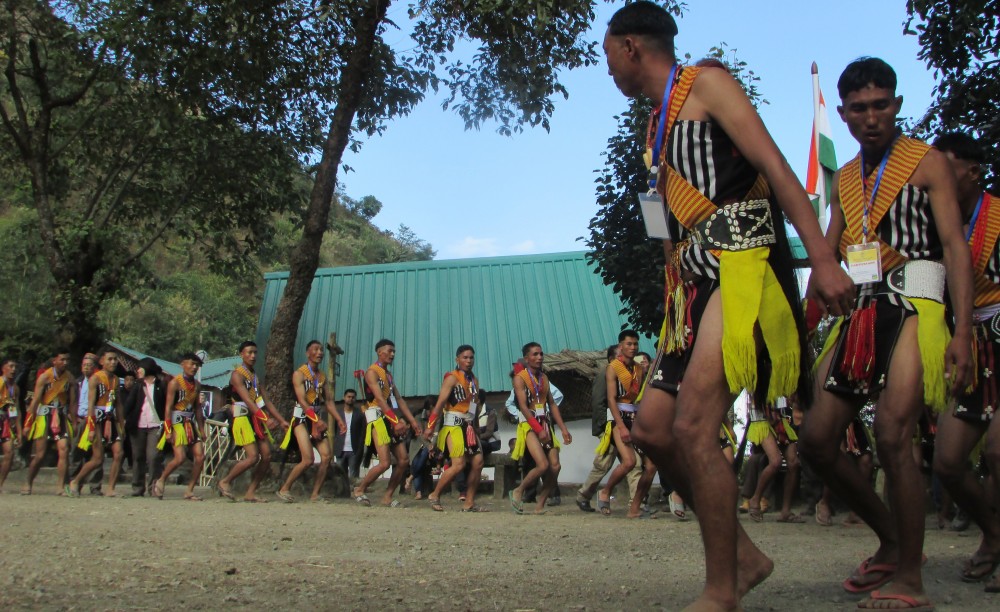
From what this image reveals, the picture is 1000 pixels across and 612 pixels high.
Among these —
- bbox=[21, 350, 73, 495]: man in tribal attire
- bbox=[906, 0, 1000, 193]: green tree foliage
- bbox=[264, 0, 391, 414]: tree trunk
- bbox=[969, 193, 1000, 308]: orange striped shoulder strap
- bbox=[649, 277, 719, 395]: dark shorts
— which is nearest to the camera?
bbox=[649, 277, 719, 395]: dark shorts

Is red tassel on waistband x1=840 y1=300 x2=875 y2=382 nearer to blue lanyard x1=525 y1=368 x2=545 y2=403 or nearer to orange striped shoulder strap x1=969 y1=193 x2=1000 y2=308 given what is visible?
orange striped shoulder strap x1=969 y1=193 x2=1000 y2=308

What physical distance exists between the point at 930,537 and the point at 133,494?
10.6 metres

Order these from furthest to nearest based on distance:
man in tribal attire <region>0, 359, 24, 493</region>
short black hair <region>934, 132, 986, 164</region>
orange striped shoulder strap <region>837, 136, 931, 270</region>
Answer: man in tribal attire <region>0, 359, 24, 493</region> → short black hair <region>934, 132, 986, 164</region> → orange striped shoulder strap <region>837, 136, 931, 270</region>

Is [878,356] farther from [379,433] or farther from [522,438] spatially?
[379,433]

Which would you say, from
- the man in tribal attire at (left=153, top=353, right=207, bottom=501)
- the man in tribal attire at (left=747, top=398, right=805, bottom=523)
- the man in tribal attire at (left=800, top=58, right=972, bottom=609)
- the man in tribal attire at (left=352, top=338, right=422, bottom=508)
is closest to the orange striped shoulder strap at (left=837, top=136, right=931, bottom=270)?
the man in tribal attire at (left=800, top=58, right=972, bottom=609)

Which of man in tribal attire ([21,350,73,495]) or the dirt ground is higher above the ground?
man in tribal attire ([21,350,73,495])

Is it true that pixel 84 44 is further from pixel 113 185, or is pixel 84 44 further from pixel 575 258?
pixel 575 258

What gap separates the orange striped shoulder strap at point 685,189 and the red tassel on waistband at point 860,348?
91cm

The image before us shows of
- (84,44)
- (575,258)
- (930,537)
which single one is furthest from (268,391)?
(575,258)

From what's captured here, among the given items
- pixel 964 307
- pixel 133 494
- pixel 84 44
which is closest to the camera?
pixel 964 307

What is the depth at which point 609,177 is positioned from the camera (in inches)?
585

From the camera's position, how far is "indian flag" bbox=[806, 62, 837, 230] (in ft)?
44.3

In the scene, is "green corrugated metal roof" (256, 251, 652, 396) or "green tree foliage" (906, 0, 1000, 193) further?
"green corrugated metal roof" (256, 251, 652, 396)

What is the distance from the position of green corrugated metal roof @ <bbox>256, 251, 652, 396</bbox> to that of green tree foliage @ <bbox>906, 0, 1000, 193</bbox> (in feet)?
39.6
